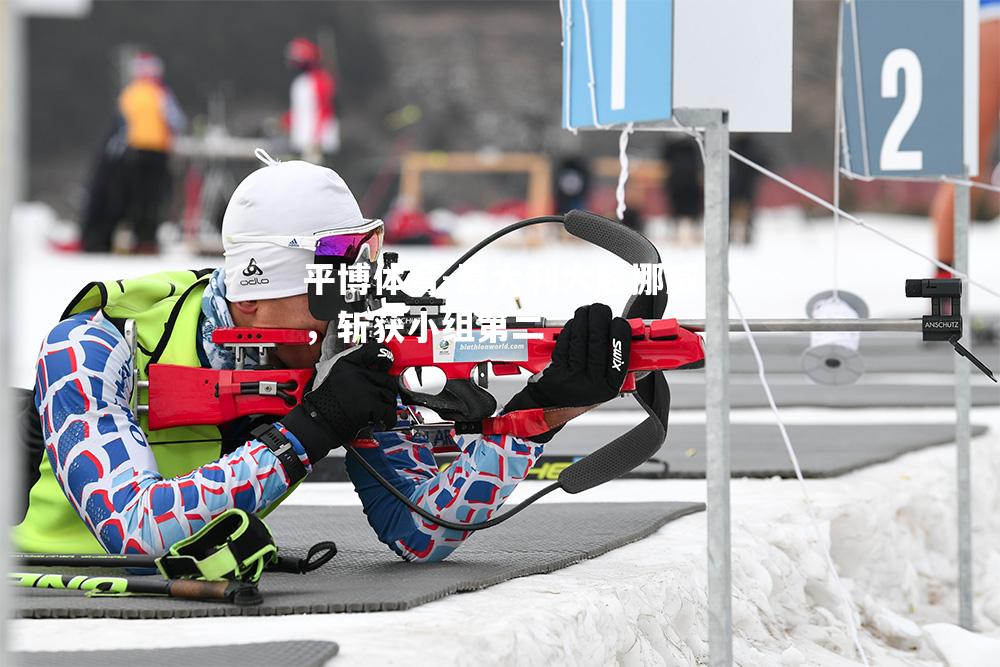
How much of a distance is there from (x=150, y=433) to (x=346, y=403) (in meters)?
0.56

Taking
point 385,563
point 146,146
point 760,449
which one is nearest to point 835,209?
point 385,563

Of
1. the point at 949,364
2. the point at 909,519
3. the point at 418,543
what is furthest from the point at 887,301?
the point at 418,543

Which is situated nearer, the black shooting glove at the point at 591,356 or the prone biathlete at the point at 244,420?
the black shooting glove at the point at 591,356

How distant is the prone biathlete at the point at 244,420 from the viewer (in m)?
3.44

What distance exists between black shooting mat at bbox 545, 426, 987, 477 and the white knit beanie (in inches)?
100

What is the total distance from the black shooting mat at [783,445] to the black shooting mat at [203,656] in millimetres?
3173

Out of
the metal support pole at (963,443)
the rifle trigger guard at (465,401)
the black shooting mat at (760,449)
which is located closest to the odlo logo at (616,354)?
the rifle trigger guard at (465,401)

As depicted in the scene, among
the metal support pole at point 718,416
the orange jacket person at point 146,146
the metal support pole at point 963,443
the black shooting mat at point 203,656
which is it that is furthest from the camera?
the orange jacket person at point 146,146

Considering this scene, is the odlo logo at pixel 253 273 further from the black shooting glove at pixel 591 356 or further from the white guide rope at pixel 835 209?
the white guide rope at pixel 835 209

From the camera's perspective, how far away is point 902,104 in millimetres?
4637

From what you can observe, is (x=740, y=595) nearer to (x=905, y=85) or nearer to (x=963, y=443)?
(x=963, y=443)

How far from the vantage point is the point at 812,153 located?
40719mm

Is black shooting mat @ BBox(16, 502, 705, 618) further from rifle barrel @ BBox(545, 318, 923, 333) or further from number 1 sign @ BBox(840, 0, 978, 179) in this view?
number 1 sign @ BBox(840, 0, 978, 179)

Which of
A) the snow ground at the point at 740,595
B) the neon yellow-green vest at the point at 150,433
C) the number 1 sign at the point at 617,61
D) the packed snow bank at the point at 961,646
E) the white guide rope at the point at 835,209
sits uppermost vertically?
the number 1 sign at the point at 617,61
